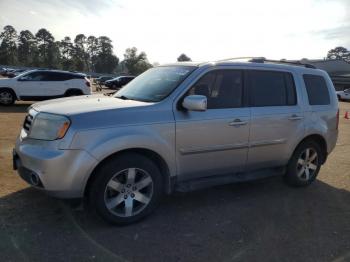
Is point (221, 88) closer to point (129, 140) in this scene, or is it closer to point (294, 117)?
point (294, 117)

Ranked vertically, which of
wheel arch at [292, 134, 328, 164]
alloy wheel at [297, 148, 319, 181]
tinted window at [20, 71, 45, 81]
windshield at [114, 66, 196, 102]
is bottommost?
alloy wheel at [297, 148, 319, 181]

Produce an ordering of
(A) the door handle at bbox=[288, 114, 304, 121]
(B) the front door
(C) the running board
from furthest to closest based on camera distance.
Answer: (A) the door handle at bbox=[288, 114, 304, 121]
(C) the running board
(B) the front door

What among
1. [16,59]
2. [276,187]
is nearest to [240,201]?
[276,187]

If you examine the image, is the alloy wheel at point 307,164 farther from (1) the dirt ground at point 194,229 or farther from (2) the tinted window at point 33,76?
(2) the tinted window at point 33,76

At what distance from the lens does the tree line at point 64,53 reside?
106938 mm

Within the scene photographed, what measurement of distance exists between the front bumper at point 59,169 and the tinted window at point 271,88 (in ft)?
8.09

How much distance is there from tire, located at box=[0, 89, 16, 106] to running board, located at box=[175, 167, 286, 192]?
44.7 feet

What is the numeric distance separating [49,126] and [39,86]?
13500 mm

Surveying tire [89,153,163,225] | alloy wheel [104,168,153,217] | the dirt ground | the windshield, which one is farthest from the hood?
the dirt ground

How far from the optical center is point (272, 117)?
538 cm

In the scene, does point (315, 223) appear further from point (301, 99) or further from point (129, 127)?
point (129, 127)

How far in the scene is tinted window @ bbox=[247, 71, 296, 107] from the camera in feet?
17.5

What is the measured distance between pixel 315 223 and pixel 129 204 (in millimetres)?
2275

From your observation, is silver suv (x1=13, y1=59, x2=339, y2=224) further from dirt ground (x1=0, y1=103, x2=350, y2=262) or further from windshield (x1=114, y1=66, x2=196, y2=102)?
dirt ground (x1=0, y1=103, x2=350, y2=262)
